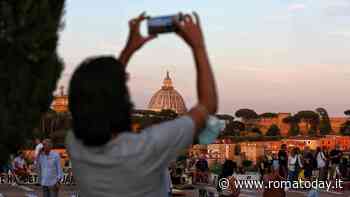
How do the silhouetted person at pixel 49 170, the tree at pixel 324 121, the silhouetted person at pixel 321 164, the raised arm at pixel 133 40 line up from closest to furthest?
A: the raised arm at pixel 133 40
the silhouetted person at pixel 49 170
the silhouetted person at pixel 321 164
the tree at pixel 324 121

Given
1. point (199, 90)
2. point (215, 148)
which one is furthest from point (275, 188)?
point (215, 148)

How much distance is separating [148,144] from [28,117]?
146 cm

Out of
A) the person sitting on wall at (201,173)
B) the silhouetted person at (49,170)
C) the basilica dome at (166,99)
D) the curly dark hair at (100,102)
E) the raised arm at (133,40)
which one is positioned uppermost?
the basilica dome at (166,99)

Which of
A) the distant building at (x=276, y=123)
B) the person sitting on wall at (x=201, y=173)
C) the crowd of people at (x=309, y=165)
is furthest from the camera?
the distant building at (x=276, y=123)

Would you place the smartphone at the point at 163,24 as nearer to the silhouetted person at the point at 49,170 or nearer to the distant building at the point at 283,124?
the silhouetted person at the point at 49,170

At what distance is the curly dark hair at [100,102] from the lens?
2.80 metres

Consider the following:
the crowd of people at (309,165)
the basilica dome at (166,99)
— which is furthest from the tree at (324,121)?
the crowd of people at (309,165)

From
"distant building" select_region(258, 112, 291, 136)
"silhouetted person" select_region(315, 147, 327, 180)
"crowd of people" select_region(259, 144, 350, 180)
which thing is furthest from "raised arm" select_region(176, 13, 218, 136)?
"distant building" select_region(258, 112, 291, 136)

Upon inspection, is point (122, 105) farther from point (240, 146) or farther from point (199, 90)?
point (240, 146)

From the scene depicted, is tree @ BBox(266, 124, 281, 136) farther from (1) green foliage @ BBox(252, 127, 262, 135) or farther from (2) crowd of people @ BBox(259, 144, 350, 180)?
(2) crowd of people @ BBox(259, 144, 350, 180)

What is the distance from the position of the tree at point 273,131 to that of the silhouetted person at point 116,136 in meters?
132

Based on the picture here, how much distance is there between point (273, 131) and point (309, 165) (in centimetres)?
11332

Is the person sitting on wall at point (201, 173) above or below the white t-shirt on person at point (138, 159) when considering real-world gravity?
below

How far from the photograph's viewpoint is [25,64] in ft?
12.7
